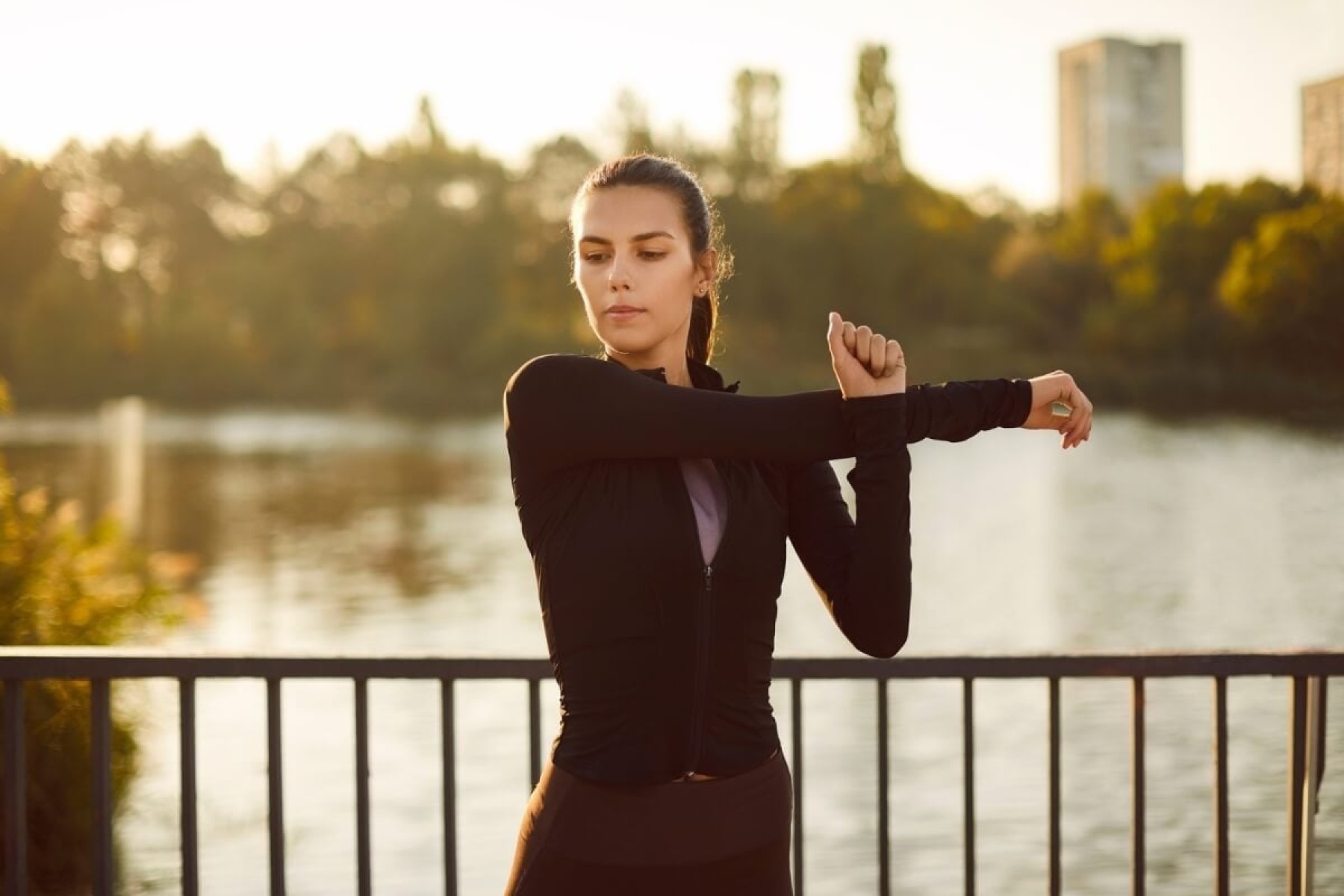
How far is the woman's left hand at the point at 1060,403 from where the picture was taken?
174 centimetres

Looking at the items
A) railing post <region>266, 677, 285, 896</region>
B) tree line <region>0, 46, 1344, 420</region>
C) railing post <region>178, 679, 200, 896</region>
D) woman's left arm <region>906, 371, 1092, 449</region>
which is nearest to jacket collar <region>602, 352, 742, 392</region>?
woman's left arm <region>906, 371, 1092, 449</region>

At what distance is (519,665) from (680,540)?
1172 mm

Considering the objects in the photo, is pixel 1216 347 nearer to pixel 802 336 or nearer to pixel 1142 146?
pixel 802 336

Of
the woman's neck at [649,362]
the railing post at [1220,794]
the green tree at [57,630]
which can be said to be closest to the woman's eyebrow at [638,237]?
the woman's neck at [649,362]

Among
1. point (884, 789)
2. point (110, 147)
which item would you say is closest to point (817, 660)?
point (884, 789)

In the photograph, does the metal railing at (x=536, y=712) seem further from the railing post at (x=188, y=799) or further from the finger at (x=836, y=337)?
the finger at (x=836, y=337)

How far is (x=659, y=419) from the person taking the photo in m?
1.62

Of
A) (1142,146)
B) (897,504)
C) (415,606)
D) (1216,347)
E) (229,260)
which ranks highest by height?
(1142,146)

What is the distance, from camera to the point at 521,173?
64.1 m

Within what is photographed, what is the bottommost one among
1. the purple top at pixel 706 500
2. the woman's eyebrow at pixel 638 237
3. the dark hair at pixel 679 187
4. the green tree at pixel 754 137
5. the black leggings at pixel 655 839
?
the black leggings at pixel 655 839

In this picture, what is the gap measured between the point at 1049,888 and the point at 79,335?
56.6 m

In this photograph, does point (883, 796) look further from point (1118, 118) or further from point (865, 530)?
point (1118, 118)

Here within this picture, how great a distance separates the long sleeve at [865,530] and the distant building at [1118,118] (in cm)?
9489

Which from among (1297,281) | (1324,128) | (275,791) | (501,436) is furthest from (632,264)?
(501,436)
